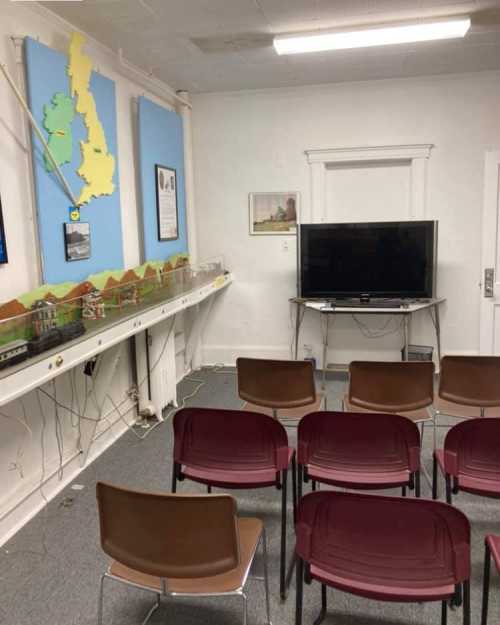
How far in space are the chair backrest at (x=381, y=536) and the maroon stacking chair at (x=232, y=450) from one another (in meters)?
0.71

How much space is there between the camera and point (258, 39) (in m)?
3.96

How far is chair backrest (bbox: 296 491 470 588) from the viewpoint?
1.59m

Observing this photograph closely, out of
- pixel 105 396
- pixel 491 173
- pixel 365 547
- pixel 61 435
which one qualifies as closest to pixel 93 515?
pixel 61 435

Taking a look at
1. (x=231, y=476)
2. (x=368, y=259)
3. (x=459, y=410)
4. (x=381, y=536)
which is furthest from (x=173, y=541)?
(x=368, y=259)

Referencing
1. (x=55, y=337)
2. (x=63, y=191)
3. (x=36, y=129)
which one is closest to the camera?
(x=55, y=337)

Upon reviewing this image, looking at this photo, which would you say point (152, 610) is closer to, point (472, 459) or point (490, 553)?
point (490, 553)

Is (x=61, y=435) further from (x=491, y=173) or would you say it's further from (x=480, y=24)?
(x=491, y=173)

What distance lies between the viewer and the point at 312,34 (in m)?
3.85

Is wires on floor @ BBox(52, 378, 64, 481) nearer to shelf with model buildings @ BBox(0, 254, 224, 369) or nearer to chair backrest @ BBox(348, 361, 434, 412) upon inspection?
shelf with model buildings @ BBox(0, 254, 224, 369)

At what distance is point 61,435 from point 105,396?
1.85ft

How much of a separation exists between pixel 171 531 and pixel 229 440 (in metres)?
0.80

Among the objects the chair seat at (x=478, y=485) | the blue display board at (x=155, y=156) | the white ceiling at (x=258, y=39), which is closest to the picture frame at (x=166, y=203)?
the blue display board at (x=155, y=156)

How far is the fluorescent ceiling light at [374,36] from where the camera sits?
3697 mm

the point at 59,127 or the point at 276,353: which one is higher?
the point at 59,127
